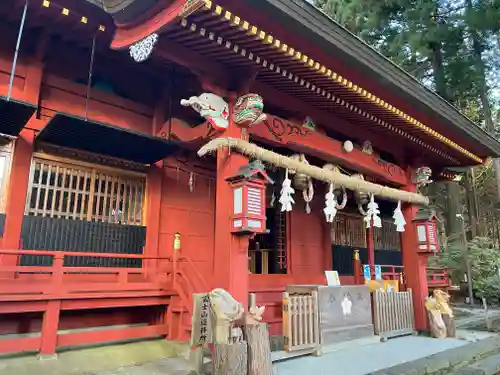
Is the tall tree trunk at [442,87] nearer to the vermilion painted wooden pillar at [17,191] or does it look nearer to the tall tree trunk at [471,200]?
the tall tree trunk at [471,200]

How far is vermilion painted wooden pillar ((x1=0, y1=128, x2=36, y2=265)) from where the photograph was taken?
5.21 metres

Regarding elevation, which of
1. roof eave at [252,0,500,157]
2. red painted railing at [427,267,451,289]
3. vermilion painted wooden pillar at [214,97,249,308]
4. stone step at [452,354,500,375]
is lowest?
stone step at [452,354,500,375]

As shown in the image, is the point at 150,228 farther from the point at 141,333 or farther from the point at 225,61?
the point at 225,61

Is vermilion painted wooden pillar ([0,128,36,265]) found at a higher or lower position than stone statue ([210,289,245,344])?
higher

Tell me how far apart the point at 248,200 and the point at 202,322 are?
5.21 feet

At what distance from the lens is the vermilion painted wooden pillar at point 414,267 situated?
8219 millimetres

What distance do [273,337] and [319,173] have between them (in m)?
2.90

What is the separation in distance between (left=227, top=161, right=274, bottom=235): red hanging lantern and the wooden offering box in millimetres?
1961

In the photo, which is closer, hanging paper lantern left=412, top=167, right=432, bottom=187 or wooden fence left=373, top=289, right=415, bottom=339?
wooden fence left=373, top=289, right=415, bottom=339

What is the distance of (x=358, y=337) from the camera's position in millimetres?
6570

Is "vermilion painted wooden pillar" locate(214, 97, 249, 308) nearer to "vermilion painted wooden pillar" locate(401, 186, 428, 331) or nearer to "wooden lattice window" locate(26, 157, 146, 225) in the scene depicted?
"wooden lattice window" locate(26, 157, 146, 225)

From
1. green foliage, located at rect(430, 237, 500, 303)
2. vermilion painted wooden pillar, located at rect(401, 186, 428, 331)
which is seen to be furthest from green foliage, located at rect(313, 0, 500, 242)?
vermilion painted wooden pillar, located at rect(401, 186, 428, 331)

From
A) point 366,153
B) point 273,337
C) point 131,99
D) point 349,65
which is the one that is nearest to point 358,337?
point 273,337

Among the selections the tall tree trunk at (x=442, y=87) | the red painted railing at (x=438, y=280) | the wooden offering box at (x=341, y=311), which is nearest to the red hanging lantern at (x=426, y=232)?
the wooden offering box at (x=341, y=311)
